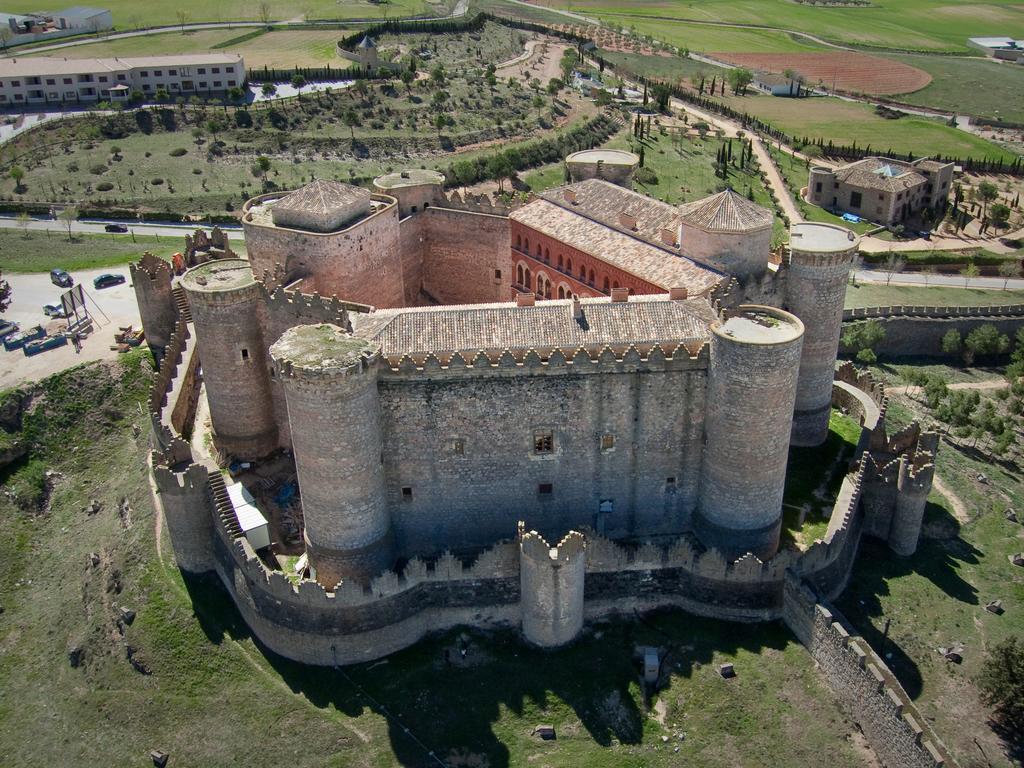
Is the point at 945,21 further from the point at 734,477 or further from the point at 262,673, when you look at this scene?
the point at 262,673

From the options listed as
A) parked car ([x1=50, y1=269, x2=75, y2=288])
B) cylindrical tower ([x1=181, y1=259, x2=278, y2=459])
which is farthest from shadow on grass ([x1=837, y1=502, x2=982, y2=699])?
parked car ([x1=50, y1=269, x2=75, y2=288])

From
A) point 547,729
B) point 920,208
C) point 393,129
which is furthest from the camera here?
point 393,129

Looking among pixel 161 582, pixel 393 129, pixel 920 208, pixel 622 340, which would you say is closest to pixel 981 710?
pixel 622 340

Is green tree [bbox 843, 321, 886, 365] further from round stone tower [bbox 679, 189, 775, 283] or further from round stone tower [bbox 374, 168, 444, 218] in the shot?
round stone tower [bbox 374, 168, 444, 218]

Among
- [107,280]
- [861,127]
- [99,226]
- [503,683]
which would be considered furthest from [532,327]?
[861,127]

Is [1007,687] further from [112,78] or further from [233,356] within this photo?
[112,78]

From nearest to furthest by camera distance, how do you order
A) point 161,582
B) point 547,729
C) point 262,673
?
point 547,729 → point 262,673 → point 161,582

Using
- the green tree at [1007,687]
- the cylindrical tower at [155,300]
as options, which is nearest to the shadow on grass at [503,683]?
the green tree at [1007,687]

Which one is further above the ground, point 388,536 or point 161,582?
point 388,536
